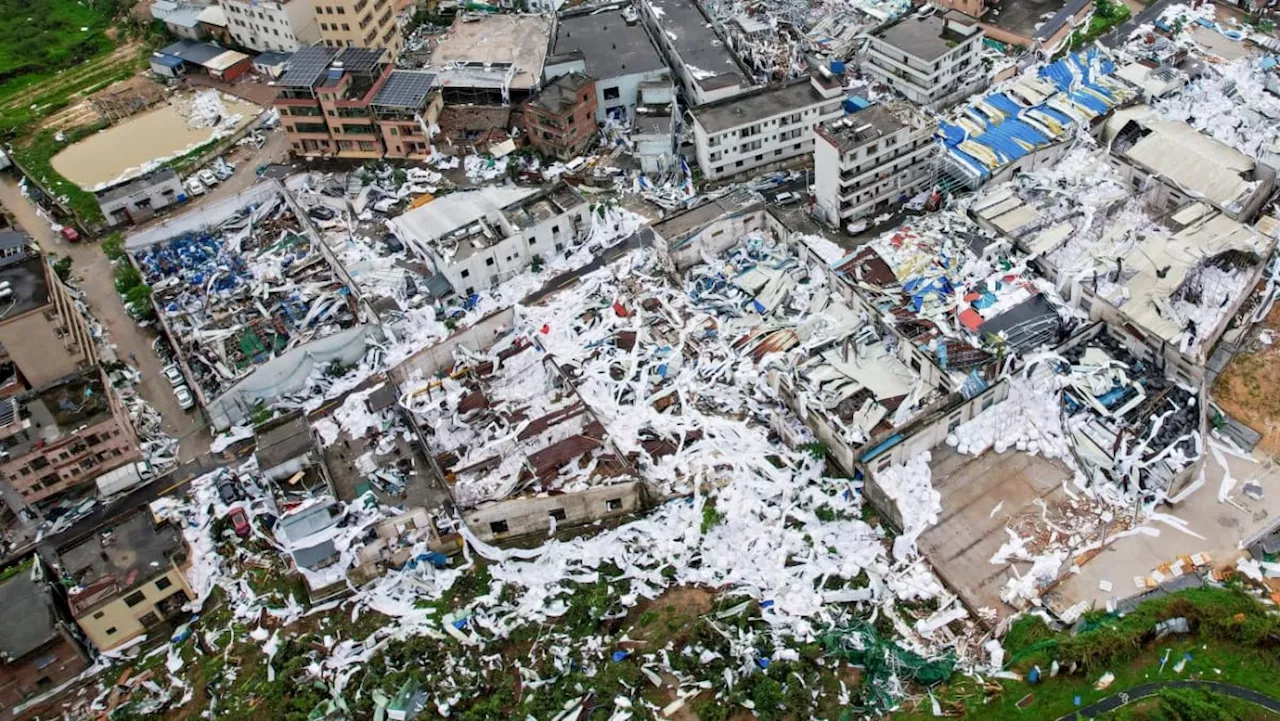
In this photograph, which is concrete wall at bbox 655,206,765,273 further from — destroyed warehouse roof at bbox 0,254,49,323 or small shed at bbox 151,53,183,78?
small shed at bbox 151,53,183,78

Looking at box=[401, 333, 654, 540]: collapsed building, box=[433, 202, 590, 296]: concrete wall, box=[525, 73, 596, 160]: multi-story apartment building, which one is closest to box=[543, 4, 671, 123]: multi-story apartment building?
box=[525, 73, 596, 160]: multi-story apartment building

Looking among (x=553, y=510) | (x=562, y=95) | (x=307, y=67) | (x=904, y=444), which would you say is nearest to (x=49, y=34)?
(x=307, y=67)

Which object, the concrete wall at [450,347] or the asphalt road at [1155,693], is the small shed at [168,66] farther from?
the asphalt road at [1155,693]

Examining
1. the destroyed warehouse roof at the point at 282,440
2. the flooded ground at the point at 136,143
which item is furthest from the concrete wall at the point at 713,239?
the flooded ground at the point at 136,143

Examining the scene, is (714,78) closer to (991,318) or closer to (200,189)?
(991,318)

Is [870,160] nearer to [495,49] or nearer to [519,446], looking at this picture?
[519,446]

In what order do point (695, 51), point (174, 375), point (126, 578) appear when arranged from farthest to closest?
point (695, 51) → point (174, 375) → point (126, 578)

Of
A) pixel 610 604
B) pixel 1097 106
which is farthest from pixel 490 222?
pixel 1097 106
